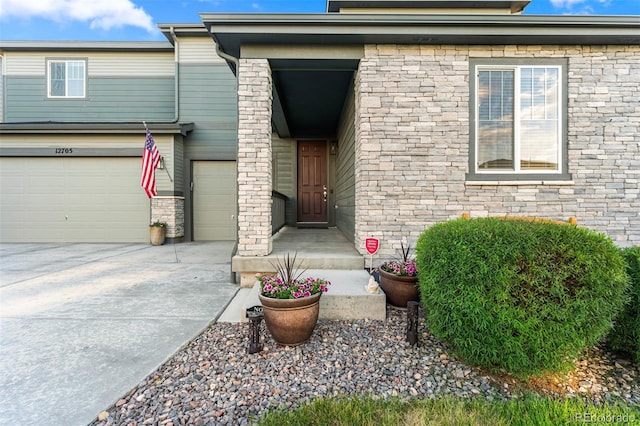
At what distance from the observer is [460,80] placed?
410cm

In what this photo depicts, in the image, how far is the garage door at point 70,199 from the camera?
8.18m

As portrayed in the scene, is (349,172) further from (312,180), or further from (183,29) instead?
(183,29)

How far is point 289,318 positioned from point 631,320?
250cm

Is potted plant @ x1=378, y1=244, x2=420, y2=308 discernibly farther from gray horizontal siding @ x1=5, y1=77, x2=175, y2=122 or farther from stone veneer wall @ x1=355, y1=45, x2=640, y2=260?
gray horizontal siding @ x1=5, y1=77, x2=175, y2=122

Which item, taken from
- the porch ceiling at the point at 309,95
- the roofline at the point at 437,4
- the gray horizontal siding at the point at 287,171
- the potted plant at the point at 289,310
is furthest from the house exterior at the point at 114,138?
the potted plant at the point at 289,310

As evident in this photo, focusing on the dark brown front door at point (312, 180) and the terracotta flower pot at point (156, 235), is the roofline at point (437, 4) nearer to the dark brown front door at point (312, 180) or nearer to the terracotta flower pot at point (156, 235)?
the dark brown front door at point (312, 180)

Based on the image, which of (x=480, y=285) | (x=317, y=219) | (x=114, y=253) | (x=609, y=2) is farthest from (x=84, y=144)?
(x=609, y=2)

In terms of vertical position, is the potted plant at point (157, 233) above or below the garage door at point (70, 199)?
below

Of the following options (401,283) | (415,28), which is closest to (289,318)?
(401,283)

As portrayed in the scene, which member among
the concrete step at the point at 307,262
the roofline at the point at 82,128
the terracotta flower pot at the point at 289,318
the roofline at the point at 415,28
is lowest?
the terracotta flower pot at the point at 289,318

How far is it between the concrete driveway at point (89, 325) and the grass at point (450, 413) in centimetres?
120

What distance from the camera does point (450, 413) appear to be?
1.62m

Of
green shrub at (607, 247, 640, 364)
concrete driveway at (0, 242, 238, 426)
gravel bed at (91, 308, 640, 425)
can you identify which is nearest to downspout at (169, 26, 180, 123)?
concrete driveway at (0, 242, 238, 426)

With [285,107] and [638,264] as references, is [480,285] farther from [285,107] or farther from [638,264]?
[285,107]
